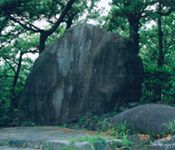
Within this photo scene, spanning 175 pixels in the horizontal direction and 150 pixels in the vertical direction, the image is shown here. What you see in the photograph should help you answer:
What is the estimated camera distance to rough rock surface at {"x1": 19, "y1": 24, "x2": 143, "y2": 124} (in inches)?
424

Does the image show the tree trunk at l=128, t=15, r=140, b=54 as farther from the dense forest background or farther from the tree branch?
the tree branch

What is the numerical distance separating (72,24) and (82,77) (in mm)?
3579

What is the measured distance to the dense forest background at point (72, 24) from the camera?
12109mm

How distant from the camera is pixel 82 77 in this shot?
11.0 meters

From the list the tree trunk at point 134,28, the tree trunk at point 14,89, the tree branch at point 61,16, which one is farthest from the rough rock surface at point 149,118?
the tree trunk at point 14,89

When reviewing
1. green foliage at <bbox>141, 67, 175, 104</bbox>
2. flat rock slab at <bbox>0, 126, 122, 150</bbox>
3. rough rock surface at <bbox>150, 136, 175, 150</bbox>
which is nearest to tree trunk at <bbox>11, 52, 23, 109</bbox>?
green foliage at <bbox>141, 67, 175, 104</bbox>

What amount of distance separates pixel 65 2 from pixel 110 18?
4.87ft

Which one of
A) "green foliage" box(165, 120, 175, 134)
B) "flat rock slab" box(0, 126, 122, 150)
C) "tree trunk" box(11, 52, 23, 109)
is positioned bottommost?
"flat rock slab" box(0, 126, 122, 150)

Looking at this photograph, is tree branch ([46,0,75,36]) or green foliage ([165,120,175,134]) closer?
green foliage ([165,120,175,134])

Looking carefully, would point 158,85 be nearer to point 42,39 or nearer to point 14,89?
point 42,39

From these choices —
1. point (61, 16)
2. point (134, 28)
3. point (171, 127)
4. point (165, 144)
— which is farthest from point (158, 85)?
point (165, 144)

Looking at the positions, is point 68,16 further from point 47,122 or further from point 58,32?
point 47,122

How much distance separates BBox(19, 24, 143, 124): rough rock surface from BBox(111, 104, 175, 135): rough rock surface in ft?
5.66

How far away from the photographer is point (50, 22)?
14062 millimetres
